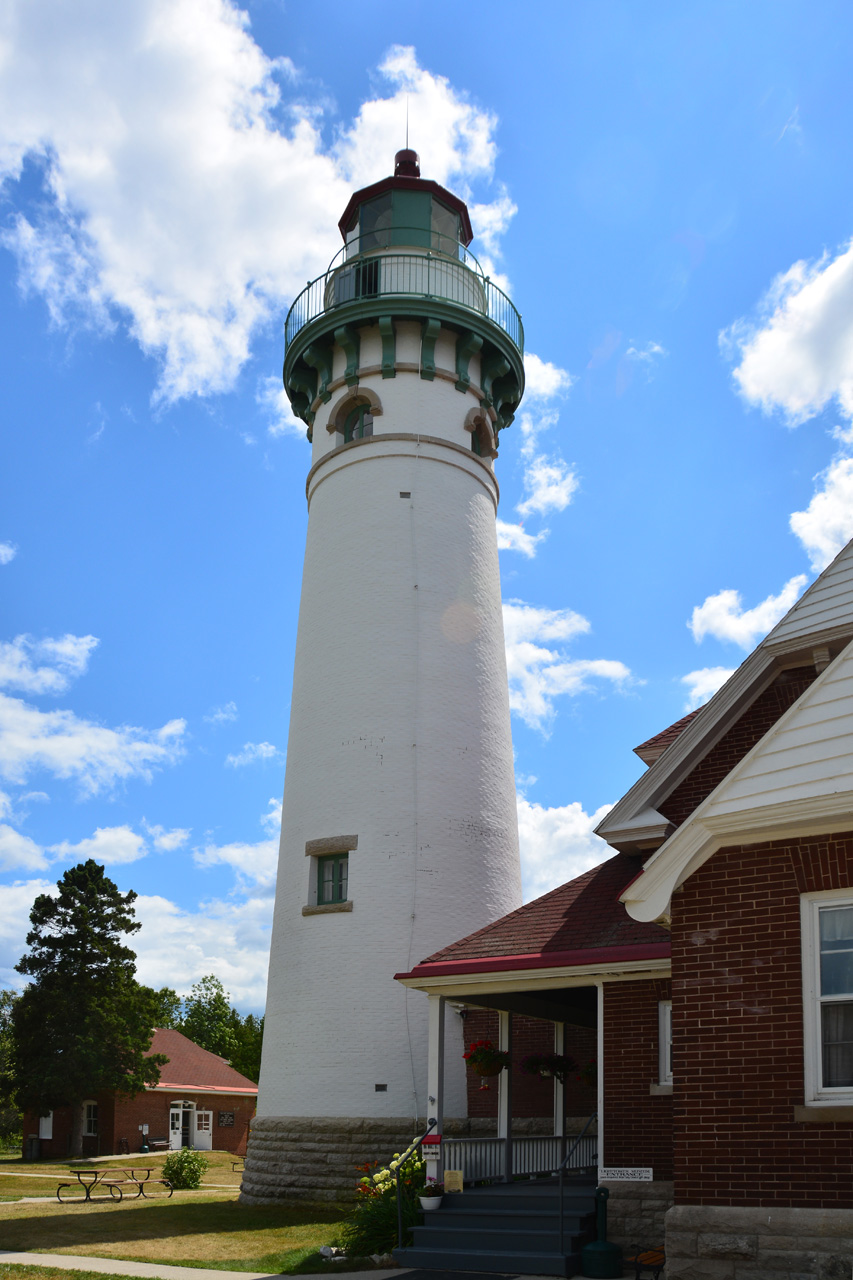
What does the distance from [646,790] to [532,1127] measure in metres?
7.35

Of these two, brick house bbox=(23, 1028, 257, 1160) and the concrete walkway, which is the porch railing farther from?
brick house bbox=(23, 1028, 257, 1160)

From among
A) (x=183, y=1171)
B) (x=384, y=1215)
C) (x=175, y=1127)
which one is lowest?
(x=175, y=1127)

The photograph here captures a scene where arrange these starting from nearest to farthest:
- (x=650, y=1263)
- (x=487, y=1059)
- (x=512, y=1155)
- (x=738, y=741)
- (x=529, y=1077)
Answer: (x=650, y=1263) → (x=738, y=741) → (x=512, y=1155) → (x=487, y=1059) → (x=529, y=1077)

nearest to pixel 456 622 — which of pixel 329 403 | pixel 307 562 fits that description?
pixel 307 562

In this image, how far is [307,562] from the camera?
24.2 meters

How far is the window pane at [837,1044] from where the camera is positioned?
9117 mm

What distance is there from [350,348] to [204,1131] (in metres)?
35.9

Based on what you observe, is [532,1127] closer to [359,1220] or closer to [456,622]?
[359,1220]

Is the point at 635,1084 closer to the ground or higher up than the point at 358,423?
closer to the ground

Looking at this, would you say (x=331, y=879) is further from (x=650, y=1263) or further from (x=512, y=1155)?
(x=650, y=1263)

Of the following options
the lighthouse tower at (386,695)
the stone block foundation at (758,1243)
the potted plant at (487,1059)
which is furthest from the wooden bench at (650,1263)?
the lighthouse tower at (386,695)

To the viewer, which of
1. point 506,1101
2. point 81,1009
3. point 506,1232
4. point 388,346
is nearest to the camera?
point 506,1232

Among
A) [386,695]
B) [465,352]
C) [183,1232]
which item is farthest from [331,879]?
[465,352]

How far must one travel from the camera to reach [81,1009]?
39625 mm
